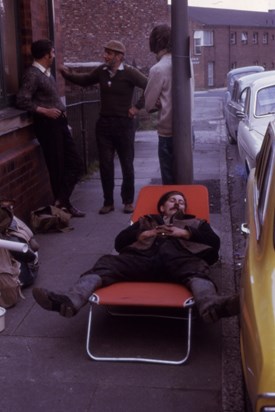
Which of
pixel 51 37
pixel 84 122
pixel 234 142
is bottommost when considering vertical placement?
pixel 234 142

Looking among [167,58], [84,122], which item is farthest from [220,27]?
[167,58]

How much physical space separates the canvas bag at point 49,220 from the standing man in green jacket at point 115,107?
1001 mm

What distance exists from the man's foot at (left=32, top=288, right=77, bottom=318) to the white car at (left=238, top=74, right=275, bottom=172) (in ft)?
17.3

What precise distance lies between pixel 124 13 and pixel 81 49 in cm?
343

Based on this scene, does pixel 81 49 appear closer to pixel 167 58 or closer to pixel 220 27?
pixel 167 58

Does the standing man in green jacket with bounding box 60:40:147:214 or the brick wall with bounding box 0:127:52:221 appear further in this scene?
the standing man in green jacket with bounding box 60:40:147:214

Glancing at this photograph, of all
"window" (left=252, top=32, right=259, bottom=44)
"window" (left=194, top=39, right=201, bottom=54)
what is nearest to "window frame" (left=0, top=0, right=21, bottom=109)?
"window" (left=194, top=39, right=201, bottom=54)

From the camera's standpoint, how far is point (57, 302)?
15.0 ft

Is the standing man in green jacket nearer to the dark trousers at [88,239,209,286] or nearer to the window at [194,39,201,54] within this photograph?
the dark trousers at [88,239,209,286]

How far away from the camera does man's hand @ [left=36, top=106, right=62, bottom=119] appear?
8.11 metres

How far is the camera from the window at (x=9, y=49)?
8.12 metres

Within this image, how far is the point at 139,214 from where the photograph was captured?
632cm

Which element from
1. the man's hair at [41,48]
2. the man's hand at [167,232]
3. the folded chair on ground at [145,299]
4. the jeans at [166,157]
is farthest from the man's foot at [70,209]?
the folded chair on ground at [145,299]

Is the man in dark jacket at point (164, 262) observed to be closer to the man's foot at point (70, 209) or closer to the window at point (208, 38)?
the man's foot at point (70, 209)
